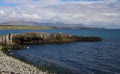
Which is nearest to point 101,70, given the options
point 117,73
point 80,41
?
point 117,73

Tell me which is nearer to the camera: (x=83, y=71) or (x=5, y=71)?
(x=5, y=71)

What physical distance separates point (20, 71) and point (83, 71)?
11.9 metres

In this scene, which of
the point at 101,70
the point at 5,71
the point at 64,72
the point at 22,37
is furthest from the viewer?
the point at 22,37

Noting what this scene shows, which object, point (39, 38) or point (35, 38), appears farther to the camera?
point (39, 38)

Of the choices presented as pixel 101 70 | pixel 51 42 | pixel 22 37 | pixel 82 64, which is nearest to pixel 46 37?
pixel 51 42

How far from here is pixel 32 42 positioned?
8500 centimetres

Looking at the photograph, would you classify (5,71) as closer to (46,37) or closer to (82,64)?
(82,64)

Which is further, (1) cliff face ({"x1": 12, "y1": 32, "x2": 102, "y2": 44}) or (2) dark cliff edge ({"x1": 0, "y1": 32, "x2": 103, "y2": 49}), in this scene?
(1) cliff face ({"x1": 12, "y1": 32, "x2": 102, "y2": 44})

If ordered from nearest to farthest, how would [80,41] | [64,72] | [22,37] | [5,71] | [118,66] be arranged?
[5,71]
[64,72]
[118,66]
[22,37]
[80,41]

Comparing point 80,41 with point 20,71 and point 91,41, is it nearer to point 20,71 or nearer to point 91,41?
point 91,41

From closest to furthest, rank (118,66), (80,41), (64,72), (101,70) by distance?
(64,72) < (101,70) < (118,66) < (80,41)

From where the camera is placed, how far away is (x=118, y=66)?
4300 cm

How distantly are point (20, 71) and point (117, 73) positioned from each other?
14.1m

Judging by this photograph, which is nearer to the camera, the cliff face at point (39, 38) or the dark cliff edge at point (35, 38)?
the dark cliff edge at point (35, 38)
